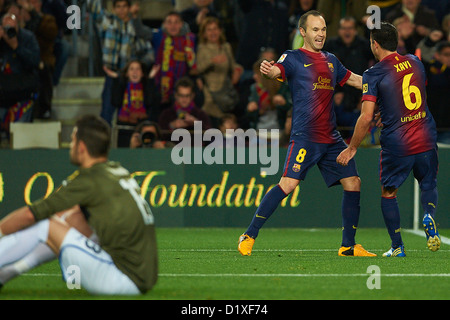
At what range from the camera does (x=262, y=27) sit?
1499 cm

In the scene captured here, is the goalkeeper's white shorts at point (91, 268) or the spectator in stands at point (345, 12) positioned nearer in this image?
the goalkeeper's white shorts at point (91, 268)

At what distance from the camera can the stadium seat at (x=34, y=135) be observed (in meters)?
13.1

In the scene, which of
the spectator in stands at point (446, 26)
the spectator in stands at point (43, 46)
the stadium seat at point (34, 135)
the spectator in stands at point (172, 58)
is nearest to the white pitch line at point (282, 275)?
the stadium seat at point (34, 135)

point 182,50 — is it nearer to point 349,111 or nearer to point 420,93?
point 349,111

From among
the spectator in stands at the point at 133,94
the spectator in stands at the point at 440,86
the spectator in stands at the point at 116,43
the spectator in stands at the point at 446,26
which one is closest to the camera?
the spectator in stands at the point at 440,86

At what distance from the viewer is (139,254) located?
563 centimetres

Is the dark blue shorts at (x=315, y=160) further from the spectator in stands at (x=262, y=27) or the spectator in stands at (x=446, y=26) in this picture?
the spectator in stands at (x=446, y=26)

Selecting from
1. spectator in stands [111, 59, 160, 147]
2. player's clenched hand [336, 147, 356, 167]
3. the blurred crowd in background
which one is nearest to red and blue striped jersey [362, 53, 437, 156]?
player's clenched hand [336, 147, 356, 167]

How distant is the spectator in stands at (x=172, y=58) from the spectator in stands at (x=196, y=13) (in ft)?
1.98

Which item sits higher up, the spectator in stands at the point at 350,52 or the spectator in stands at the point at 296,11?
the spectator in stands at the point at 296,11

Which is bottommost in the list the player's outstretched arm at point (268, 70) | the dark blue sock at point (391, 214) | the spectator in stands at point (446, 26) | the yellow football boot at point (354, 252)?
the yellow football boot at point (354, 252)

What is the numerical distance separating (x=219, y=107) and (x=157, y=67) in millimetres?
1168

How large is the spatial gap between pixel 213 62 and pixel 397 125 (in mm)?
6345

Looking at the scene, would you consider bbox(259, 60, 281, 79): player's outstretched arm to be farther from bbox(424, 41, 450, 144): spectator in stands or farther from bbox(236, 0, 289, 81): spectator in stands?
bbox(236, 0, 289, 81): spectator in stands
